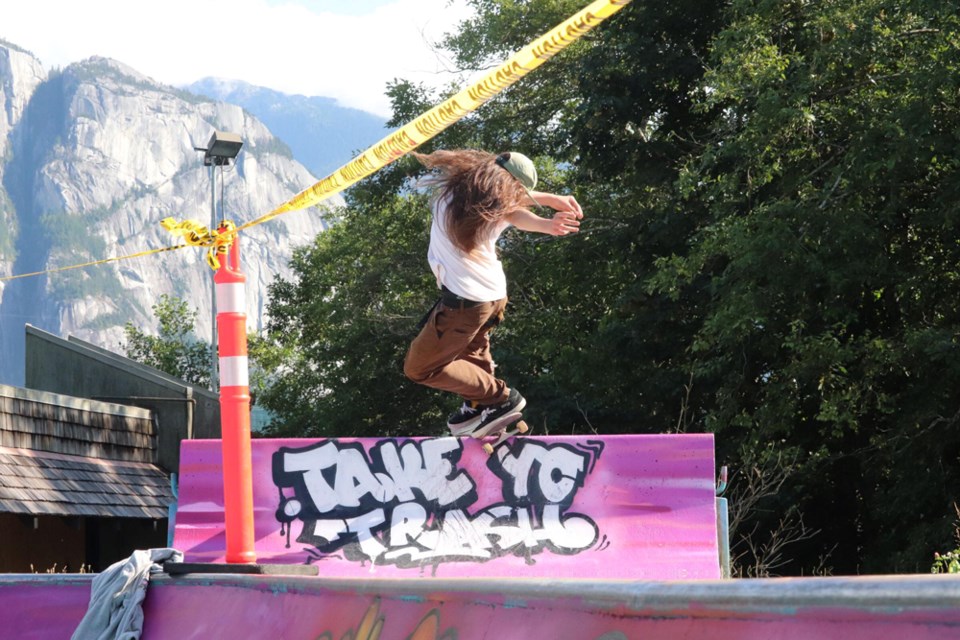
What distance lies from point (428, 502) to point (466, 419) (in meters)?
0.54

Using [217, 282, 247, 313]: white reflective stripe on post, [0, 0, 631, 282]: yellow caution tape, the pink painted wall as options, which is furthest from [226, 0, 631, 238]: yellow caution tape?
the pink painted wall

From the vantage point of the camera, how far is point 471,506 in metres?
6.86

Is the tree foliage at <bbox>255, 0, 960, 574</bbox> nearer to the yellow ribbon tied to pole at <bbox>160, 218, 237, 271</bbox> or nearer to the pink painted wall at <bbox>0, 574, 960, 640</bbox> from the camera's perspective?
the yellow ribbon tied to pole at <bbox>160, 218, 237, 271</bbox>

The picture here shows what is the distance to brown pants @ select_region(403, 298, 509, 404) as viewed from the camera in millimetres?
6090

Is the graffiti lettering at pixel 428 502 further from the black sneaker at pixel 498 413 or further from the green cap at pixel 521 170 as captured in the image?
the green cap at pixel 521 170

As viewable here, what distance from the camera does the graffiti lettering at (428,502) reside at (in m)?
6.74

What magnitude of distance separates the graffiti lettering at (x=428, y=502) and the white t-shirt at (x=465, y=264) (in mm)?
1283

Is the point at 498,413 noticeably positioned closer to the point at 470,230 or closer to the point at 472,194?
the point at 470,230

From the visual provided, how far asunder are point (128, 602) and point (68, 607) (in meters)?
0.36

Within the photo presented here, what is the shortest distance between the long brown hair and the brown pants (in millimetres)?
364

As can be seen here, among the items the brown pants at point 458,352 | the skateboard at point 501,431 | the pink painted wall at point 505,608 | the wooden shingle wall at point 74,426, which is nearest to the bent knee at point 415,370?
the brown pants at point 458,352

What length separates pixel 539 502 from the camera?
6.84 metres

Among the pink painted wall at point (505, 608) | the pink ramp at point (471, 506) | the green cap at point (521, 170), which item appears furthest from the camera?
the pink ramp at point (471, 506)

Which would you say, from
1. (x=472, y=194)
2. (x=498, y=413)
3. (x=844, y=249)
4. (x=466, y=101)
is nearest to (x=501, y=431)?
(x=498, y=413)
